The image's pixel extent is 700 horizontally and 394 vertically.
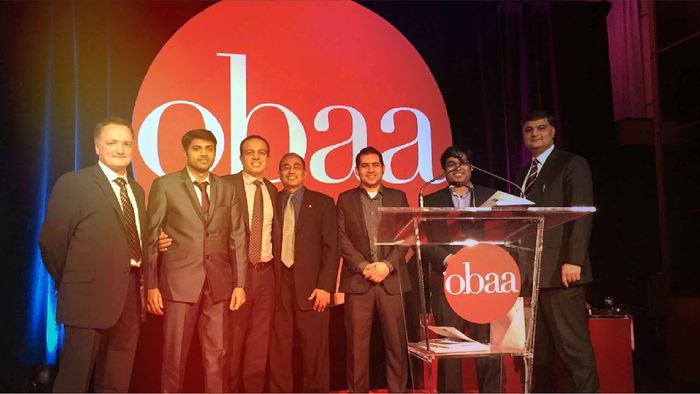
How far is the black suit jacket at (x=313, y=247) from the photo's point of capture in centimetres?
395

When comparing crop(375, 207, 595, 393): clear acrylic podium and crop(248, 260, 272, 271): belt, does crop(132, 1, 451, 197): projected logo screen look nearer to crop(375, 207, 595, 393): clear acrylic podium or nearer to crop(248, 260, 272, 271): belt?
crop(248, 260, 272, 271): belt

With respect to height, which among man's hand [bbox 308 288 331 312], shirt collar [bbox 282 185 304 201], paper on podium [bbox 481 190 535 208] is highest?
shirt collar [bbox 282 185 304 201]

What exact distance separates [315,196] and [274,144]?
680mm

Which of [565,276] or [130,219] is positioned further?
[130,219]

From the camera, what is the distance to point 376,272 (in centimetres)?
375

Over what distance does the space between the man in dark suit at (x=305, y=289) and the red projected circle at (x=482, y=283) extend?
2010 millimetres

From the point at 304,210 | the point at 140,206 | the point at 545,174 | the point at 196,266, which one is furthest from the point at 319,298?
the point at 545,174

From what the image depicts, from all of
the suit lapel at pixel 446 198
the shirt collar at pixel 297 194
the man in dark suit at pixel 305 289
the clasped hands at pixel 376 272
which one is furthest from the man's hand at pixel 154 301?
the suit lapel at pixel 446 198

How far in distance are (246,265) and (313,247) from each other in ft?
1.53

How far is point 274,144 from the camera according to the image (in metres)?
4.55

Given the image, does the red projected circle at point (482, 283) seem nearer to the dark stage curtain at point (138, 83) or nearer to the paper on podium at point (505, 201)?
the paper on podium at point (505, 201)

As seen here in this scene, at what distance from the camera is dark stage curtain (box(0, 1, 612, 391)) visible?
432cm

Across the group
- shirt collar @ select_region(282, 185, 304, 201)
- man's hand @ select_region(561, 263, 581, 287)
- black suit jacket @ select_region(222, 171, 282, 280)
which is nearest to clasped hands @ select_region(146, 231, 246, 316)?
black suit jacket @ select_region(222, 171, 282, 280)

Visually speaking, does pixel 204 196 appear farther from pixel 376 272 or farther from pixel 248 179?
pixel 376 272
